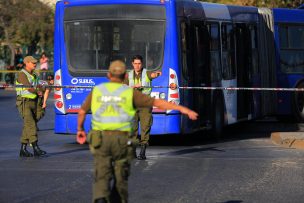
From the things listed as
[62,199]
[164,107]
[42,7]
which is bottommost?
[62,199]

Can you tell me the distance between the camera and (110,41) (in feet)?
56.3

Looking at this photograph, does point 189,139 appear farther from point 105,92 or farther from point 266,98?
point 105,92

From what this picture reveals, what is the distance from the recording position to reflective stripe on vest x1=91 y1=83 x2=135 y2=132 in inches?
336

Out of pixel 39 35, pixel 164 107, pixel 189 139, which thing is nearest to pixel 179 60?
pixel 189 139

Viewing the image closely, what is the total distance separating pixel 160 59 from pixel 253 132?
5457 millimetres

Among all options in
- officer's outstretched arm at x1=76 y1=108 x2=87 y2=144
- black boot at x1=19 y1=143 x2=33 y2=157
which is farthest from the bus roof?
officer's outstretched arm at x1=76 y1=108 x2=87 y2=144

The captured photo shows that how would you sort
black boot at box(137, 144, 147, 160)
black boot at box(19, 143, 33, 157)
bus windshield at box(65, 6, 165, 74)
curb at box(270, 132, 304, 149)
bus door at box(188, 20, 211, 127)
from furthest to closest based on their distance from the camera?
1. bus door at box(188, 20, 211, 127)
2. curb at box(270, 132, 304, 149)
3. bus windshield at box(65, 6, 165, 74)
4. black boot at box(19, 143, 33, 157)
5. black boot at box(137, 144, 147, 160)

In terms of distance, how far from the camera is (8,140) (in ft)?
61.6

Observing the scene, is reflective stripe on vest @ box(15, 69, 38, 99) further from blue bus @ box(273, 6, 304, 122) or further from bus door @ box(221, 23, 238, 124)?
blue bus @ box(273, 6, 304, 122)

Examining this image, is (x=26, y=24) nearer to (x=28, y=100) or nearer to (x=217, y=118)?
(x=217, y=118)

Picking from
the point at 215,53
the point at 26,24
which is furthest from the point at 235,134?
the point at 26,24

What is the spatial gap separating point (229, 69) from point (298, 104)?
463 centimetres

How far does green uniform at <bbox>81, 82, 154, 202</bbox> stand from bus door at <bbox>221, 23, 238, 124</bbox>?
11.1 metres

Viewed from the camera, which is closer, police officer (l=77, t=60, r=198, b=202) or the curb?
police officer (l=77, t=60, r=198, b=202)
